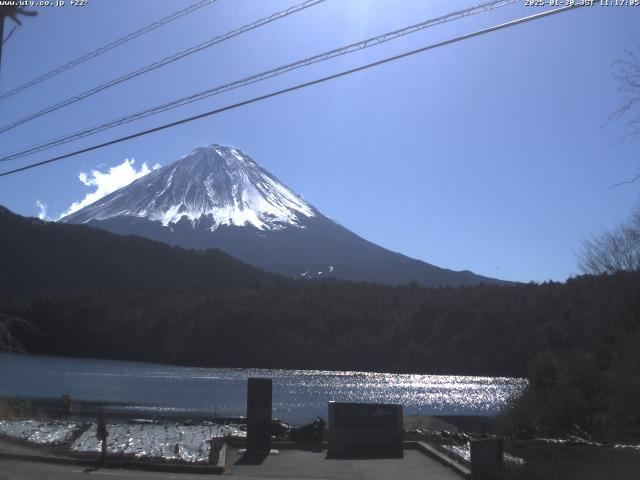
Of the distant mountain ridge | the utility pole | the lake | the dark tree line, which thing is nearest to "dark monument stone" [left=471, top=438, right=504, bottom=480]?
the utility pole

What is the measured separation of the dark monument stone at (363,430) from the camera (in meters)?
17.4

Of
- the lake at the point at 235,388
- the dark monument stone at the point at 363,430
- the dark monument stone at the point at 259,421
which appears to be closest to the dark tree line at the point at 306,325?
the lake at the point at 235,388

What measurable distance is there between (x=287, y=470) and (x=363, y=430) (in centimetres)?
279

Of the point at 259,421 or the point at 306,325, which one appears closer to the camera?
the point at 259,421

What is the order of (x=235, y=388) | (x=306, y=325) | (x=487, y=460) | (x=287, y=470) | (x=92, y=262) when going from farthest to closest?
(x=92, y=262)
(x=306, y=325)
(x=235, y=388)
(x=287, y=470)
(x=487, y=460)

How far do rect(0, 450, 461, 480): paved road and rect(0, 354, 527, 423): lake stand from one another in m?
28.8

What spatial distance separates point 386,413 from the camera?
692 inches

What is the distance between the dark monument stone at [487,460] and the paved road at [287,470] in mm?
1557

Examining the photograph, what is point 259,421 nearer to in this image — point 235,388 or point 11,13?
point 11,13

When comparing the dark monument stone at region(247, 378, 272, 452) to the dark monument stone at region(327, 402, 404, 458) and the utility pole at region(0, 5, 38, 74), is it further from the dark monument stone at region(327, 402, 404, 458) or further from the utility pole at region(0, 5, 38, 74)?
the utility pole at region(0, 5, 38, 74)

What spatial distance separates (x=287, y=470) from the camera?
50.0ft

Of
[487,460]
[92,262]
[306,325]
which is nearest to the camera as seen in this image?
[487,460]

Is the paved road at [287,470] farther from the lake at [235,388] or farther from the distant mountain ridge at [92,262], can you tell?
the distant mountain ridge at [92,262]

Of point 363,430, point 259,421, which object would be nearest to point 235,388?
point 259,421
